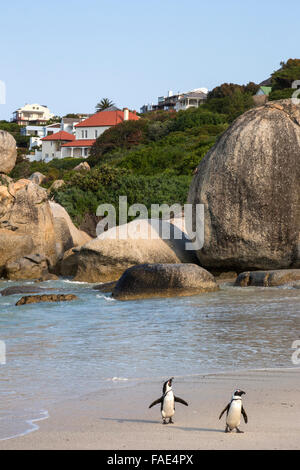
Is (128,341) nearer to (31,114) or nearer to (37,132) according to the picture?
(37,132)

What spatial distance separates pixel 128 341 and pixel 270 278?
19.6ft

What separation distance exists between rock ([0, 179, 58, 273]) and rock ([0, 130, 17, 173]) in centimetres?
134

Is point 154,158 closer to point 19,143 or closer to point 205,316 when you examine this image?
point 205,316

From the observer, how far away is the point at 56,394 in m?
6.80

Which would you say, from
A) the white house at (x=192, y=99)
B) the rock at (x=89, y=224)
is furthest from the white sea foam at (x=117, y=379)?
the white house at (x=192, y=99)

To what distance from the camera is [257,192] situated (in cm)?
1606

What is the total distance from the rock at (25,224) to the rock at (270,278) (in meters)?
7.48

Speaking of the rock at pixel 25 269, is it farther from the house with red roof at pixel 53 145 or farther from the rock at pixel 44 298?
the house with red roof at pixel 53 145

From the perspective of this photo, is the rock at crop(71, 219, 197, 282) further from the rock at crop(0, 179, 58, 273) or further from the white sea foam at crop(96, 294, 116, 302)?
the rock at crop(0, 179, 58, 273)

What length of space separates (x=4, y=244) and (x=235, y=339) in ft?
40.2

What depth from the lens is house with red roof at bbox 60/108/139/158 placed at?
3565 inches

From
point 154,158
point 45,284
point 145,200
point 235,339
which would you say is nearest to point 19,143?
point 154,158

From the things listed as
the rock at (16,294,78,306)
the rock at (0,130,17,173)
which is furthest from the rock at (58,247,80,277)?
the rock at (16,294,78,306)

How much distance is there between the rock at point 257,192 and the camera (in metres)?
16.0
